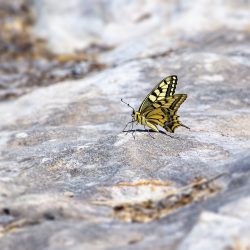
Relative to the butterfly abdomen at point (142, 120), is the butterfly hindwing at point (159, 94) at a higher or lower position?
higher

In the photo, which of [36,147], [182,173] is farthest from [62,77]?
[182,173]

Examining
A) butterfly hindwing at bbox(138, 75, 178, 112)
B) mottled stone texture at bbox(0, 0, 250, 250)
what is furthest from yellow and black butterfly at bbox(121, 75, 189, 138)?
mottled stone texture at bbox(0, 0, 250, 250)

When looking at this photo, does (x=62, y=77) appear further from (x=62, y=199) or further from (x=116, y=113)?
(x=62, y=199)

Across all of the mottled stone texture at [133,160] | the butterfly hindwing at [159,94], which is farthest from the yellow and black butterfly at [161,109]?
the mottled stone texture at [133,160]

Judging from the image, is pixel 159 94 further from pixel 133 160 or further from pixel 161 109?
pixel 133 160

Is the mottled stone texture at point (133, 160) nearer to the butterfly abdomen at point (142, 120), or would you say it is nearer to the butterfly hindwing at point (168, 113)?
the butterfly hindwing at point (168, 113)

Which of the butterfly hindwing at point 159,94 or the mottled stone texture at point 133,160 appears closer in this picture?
the mottled stone texture at point 133,160

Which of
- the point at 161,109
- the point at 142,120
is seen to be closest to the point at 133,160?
the point at 142,120
